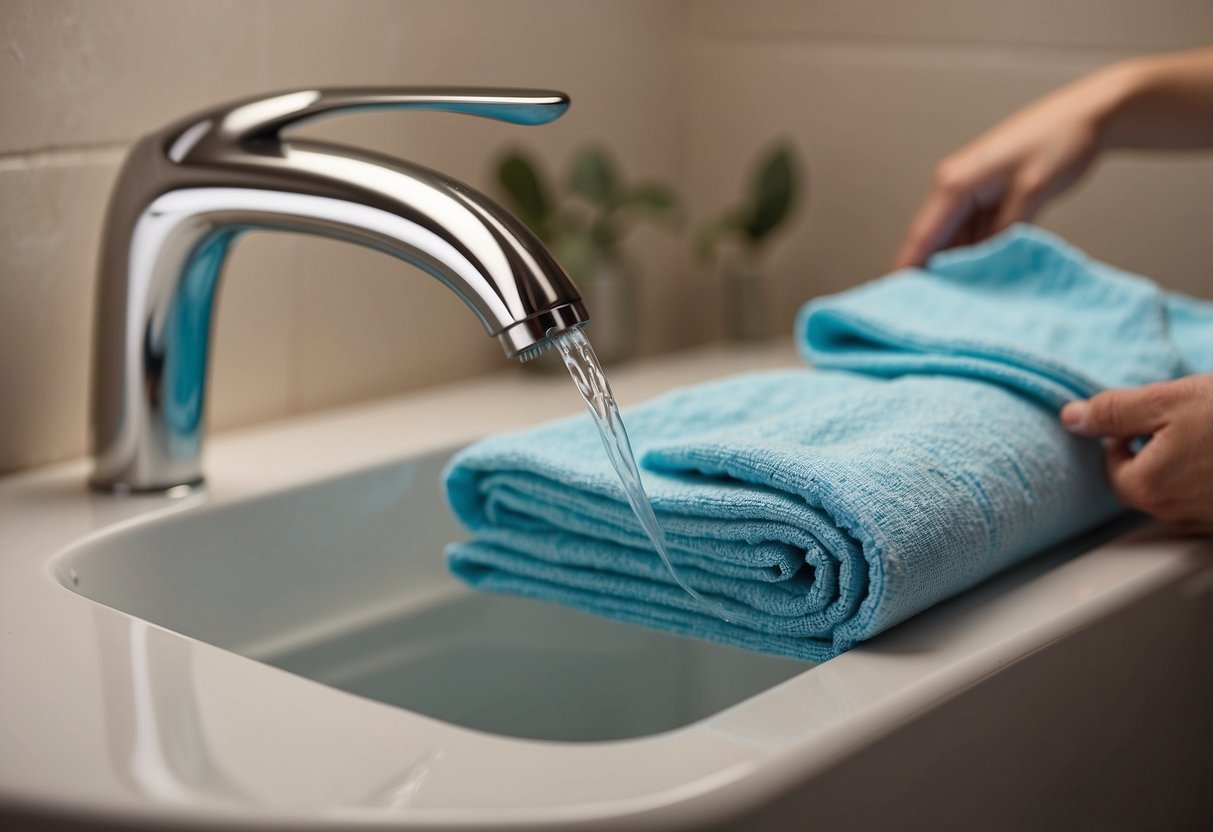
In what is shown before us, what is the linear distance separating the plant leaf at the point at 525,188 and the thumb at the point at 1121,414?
47 centimetres

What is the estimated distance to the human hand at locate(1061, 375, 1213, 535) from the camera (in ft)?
2.05

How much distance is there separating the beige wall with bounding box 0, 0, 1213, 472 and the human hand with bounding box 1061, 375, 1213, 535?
0.40 metres

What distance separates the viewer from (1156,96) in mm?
880

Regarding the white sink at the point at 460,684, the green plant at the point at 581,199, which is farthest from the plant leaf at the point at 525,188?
the white sink at the point at 460,684

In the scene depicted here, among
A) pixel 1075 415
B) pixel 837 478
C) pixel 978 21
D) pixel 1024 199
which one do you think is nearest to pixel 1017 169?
pixel 1024 199

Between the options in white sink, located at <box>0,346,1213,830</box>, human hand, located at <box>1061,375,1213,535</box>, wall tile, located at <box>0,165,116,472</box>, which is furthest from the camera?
wall tile, located at <box>0,165,116,472</box>

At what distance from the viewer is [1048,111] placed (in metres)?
0.90

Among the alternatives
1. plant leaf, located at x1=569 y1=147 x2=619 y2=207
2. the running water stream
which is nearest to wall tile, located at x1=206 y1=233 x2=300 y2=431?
plant leaf, located at x1=569 y1=147 x2=619 y2=207

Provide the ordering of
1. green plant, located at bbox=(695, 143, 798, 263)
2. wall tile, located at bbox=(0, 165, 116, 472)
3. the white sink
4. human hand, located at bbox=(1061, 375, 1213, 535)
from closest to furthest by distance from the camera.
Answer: the white sink, human hand, located at bbox=(1061, 375, 1213, 535), wall tile, located at bbox=(0, 165, 116, 472), green plant, located at bbox=(695, 143, 798, 263)

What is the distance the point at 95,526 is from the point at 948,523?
406 millimetres

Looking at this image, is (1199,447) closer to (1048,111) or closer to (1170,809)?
(1170,809)

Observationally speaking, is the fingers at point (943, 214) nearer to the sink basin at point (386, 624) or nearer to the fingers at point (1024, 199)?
the fingers at point (1024, 199)

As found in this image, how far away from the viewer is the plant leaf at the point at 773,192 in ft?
3.61

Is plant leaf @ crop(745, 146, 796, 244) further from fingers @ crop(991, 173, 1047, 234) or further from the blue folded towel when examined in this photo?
the blue folded towel
